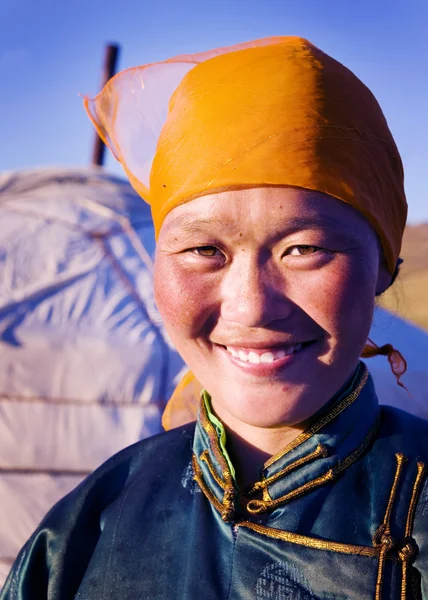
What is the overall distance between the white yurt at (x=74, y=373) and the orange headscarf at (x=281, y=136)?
2.16 m

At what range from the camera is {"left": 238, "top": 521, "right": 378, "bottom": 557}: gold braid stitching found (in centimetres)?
108

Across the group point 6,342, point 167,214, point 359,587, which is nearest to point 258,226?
point 167,214

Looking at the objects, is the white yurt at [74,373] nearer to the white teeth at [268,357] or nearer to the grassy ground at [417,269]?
the white teeth at [268,357]

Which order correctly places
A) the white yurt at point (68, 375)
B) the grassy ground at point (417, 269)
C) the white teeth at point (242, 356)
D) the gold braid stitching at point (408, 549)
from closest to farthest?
the gold braid stitching at point (408, 549), the white teeth at point (242, 356), the white yurt at point (68, 375), the grassy ground at point (417, 269)

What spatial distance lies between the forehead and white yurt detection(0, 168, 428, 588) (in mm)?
2266

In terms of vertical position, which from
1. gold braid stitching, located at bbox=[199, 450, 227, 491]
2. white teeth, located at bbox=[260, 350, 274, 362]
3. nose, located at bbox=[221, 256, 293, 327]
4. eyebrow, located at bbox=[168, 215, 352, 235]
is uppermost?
eyebrow, located at bbox=[168, 215, 352, 235]

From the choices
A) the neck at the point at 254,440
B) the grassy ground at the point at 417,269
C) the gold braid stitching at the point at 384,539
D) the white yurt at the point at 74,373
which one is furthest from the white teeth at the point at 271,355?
the grassy ground at the point at 417,269

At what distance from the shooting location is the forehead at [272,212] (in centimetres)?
109

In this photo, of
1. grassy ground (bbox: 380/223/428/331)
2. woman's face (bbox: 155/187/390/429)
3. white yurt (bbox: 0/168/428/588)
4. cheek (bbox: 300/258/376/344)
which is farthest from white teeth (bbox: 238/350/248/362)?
grassy ground (bbox: 380/223/428/331)

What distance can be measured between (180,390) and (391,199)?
27.9 inches

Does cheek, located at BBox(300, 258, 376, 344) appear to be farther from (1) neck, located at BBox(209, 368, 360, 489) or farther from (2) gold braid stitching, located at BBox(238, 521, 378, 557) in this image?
(2) gold braid stitching, located at BBox(238, 521, 378, 557)

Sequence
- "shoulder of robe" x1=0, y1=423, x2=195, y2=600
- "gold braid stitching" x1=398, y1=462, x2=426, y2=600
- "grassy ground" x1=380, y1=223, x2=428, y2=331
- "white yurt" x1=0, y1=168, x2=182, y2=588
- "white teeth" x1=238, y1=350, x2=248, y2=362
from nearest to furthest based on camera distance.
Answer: "gold braid stitching" x1=398, y1=462, x2=426, y2=600 < "white teeth" x1=238, y1=350, x2=248, y2=362 < "shoulder of robe" x1=0, y1=423, x2=195, y2=600 < "white yurt" x1=0, y1=168, x2=182, y2=588 < "grassy ground" x1=380, y1=223, x2=428, y2=331

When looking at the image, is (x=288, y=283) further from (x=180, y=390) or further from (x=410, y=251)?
(x=410, y=251)

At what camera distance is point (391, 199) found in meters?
1.25
